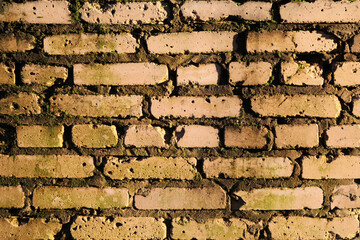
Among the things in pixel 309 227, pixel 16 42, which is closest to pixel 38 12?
pixel 16 42

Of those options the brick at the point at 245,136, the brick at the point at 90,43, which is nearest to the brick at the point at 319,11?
the brick at the point at 245,136

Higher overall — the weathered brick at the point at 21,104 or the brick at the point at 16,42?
the brick at the point at 16,42

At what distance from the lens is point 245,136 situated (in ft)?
2.80

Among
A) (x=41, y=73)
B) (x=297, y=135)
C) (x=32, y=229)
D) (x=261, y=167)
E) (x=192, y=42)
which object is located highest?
(x=192, y=42)

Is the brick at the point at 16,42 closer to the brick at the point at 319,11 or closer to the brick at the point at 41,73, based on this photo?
the brick at the point at 41,73

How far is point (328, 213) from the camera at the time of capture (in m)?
0.87

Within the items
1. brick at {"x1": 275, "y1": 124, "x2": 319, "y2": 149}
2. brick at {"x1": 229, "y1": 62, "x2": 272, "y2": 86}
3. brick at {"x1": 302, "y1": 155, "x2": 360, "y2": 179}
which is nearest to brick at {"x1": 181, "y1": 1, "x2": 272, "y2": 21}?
brick at {"x1": 229, "y1": 62, "x2": 272, "y2": 86}

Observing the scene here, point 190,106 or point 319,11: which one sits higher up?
point 319,11

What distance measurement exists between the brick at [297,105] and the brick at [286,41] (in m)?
0.15

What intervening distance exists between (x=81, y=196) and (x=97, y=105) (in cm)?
30

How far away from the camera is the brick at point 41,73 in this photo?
85 cm

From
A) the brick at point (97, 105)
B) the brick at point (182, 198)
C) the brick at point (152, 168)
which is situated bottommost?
the brick at point (182, 198)

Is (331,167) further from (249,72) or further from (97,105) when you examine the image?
(97,105)

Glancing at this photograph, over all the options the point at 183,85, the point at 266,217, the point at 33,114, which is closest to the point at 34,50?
the point at 33,114
